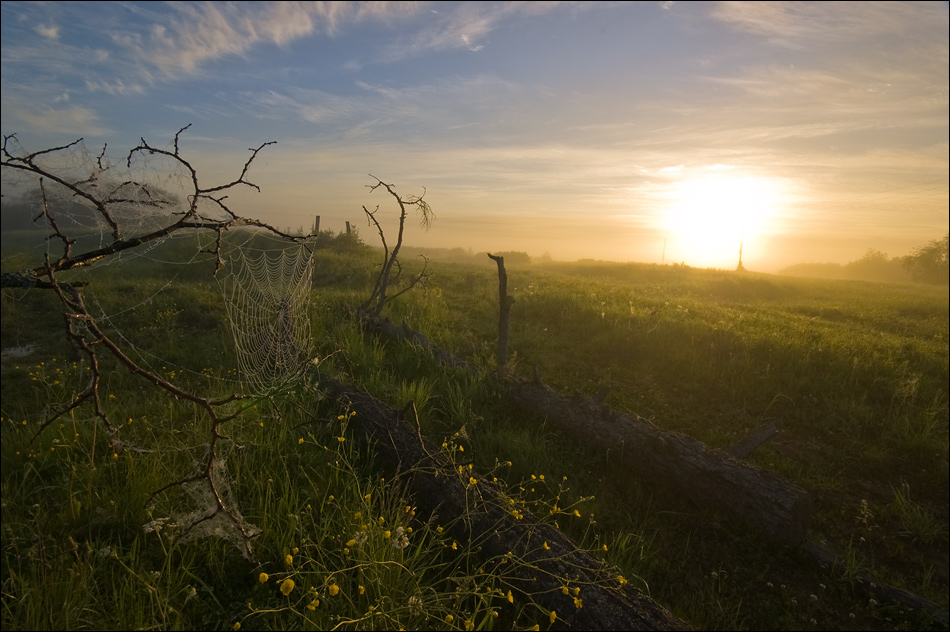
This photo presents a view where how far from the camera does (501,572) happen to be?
3.38 meters

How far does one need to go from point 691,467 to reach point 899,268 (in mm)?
60431

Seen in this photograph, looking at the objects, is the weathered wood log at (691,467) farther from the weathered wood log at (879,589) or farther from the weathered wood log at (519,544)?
the weathered wood log at (519,544)

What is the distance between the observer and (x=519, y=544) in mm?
3506

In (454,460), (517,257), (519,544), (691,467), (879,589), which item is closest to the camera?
(519,544)

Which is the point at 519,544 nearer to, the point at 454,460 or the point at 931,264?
the point at 454,460

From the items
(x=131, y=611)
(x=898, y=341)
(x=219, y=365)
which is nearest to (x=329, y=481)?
(x=131, y=611)

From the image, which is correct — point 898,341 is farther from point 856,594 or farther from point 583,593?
point 583,593

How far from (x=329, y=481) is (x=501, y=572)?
1.59 m

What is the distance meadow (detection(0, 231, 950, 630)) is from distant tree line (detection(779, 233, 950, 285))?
130 ft

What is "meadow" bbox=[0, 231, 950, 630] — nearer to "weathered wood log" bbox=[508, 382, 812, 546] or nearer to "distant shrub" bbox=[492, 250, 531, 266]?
"weathered wood log" bbox=[508, 382, 812, 546]

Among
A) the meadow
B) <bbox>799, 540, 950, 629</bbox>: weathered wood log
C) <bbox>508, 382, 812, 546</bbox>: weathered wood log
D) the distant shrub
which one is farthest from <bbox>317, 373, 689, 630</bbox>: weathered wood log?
the distant shrub

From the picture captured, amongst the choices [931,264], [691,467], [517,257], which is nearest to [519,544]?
[691,467]

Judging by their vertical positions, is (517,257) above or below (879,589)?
above

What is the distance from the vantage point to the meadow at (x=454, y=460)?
309 cm
